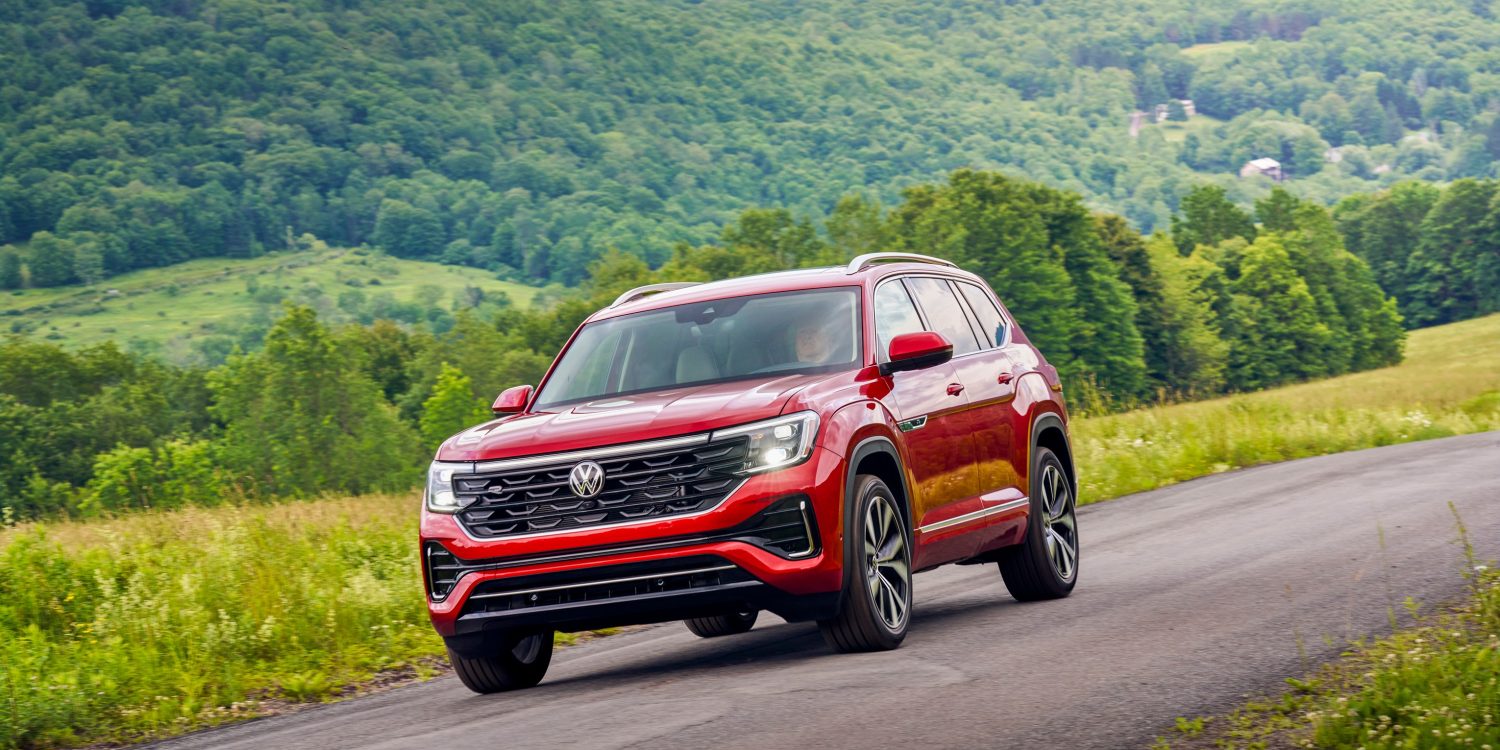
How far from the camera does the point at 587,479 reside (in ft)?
24.2

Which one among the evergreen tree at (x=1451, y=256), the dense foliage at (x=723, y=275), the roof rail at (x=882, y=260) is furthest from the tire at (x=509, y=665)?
the evergreen tree at (x=1451, y=256)

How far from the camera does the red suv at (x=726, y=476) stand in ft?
→ 24.2

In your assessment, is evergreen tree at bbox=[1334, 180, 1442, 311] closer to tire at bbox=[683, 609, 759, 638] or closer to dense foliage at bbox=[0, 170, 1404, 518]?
dense foliage at bbox=[0, 170, 1404, 518]

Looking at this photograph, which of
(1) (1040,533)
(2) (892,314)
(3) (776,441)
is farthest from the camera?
(1) (1040,533)

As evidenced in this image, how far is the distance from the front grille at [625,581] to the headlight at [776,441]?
0.45 m

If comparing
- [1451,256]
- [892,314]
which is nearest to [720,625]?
[892,314]

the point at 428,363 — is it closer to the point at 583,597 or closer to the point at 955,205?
the point at 955,205

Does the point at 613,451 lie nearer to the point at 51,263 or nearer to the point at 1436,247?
the point at 1436,247

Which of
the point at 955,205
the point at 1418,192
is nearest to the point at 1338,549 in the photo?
the point at 955,205

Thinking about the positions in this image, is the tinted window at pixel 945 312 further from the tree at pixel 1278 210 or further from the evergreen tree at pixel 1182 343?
the tree at pixel 1278 210

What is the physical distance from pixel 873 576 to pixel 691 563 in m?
1.00

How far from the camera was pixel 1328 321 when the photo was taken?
102 meters

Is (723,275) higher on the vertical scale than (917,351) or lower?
lower

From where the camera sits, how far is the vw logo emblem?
7.38 meters
